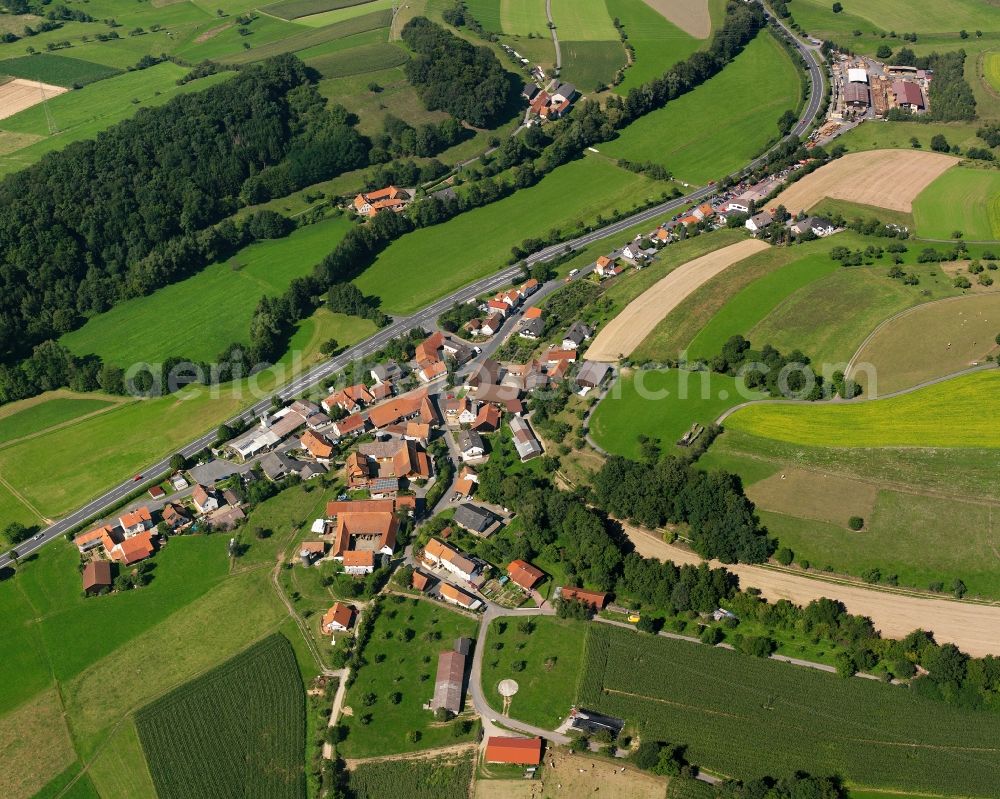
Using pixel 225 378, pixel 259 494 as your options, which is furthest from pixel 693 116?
pixel 259 494

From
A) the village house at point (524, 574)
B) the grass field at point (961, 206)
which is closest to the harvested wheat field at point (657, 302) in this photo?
the grass field at point (961, 206)

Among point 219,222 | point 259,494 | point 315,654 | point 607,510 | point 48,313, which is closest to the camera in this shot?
point 315,654

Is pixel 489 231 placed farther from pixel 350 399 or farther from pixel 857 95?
pixel 857 95

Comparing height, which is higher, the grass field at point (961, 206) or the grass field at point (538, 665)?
the grass field at point (961, 206)

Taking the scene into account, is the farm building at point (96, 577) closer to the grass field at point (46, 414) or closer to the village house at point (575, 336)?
the grass field at point (46, 414)

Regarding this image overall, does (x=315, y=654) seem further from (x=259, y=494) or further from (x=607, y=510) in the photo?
(x=607, y=510)

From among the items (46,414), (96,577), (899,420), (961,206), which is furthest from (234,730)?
(961,206)
